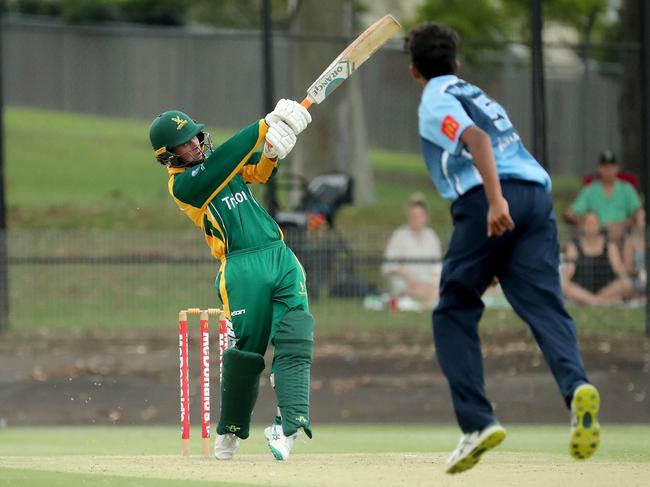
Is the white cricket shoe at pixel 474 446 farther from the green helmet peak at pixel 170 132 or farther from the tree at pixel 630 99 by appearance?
the tree at pixel 630 99

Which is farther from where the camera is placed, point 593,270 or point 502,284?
point 593,270

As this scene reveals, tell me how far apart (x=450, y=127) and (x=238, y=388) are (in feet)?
7.72

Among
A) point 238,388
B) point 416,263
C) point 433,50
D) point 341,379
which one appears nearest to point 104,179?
point 416,263

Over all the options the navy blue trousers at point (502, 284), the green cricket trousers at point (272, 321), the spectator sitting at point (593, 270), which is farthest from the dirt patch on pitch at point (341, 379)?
the navy blue trousers at point (502, 284)

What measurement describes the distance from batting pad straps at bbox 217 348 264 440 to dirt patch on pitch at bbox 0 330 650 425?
183 inches

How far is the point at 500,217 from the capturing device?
678cm

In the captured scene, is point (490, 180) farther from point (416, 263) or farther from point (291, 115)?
point (416, 263)

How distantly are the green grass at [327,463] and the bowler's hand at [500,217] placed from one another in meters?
1.26

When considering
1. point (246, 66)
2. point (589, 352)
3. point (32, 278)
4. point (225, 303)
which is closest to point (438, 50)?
point (225, 303)

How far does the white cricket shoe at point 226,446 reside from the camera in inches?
341

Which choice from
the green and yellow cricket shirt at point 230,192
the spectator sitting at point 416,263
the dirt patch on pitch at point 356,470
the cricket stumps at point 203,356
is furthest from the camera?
the spectator sitting at point 416,263

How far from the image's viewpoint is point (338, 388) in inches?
558

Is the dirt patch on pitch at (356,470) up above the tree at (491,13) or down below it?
below

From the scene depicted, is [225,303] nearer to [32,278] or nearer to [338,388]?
[338,388]
